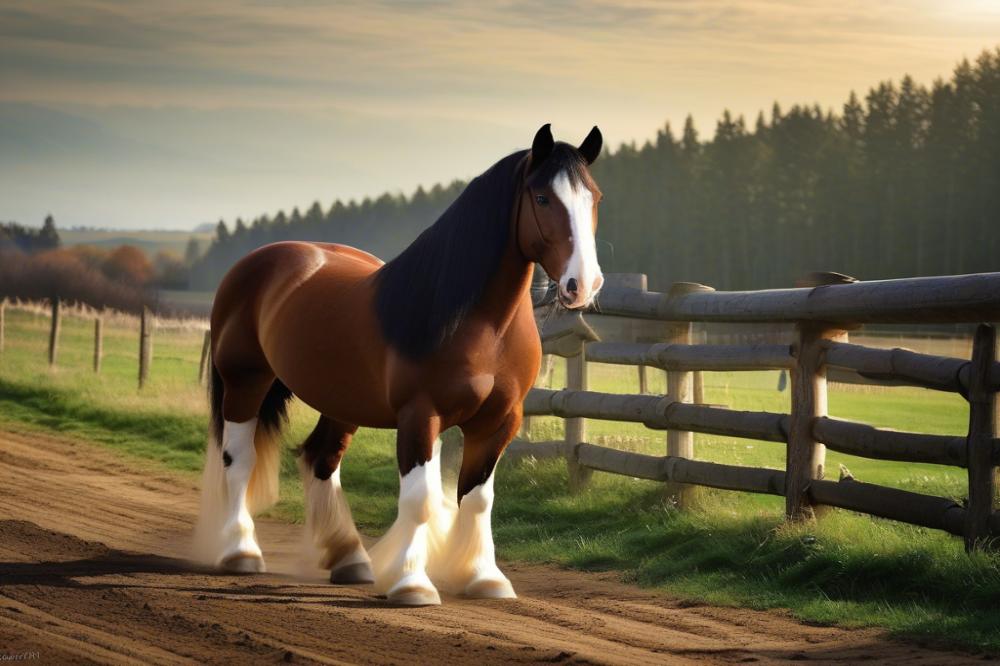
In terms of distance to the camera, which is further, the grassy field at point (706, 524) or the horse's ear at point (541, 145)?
the grassy field at point (706, 524)

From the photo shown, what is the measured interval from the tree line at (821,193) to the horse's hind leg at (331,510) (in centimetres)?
4741

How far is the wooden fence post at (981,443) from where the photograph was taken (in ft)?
19.3

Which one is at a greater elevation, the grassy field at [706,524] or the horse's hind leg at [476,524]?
the horse's hind leg at [476,524]

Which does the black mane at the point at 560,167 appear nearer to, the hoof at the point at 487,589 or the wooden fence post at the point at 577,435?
the hoof at the point at 487,589

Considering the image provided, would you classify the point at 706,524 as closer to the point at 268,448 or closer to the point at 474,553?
the point at 474,553

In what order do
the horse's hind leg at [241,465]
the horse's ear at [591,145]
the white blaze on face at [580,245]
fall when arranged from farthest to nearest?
the horse's hind leg at [241,465], the horse's ear at [591,145], the white blaze on face at [580,245]

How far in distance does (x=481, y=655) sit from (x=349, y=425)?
2.58 meters

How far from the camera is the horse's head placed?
5.11 metres

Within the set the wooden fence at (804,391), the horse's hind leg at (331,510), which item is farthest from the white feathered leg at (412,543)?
the wooden fence at (804,391)

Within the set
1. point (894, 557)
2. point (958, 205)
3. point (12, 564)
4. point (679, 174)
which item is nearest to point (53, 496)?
point (12, 564)

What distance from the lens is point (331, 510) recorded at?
22.4ft

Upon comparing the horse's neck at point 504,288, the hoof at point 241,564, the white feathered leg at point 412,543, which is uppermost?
the horse's neck at point 504,288

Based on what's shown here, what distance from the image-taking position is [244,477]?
714 cm

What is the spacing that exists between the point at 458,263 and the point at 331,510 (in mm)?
2001
